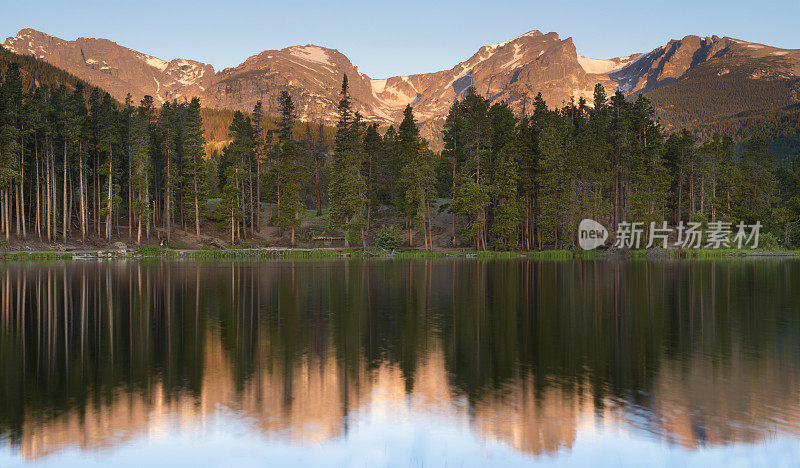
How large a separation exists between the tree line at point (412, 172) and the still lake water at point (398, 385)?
196 feet

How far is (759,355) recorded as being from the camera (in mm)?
16234

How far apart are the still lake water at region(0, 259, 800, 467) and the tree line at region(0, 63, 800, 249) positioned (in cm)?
→ 5969

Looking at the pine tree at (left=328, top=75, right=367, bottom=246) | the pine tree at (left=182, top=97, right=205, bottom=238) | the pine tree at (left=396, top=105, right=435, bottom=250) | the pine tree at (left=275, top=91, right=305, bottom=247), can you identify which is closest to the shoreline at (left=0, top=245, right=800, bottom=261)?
the pine tree at (left=328, top=75, right=367, bottom=246)

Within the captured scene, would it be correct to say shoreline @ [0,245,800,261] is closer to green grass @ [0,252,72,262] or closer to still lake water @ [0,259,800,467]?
green grass @ [0,252,72,262]

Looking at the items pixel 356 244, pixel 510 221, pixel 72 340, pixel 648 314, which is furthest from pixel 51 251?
pixel 648 314

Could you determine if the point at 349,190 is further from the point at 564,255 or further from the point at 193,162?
the point at 564,255

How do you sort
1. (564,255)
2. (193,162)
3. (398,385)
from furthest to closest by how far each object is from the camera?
(193,162) → (564,255) → (398,385)

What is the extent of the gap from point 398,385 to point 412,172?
7296cm

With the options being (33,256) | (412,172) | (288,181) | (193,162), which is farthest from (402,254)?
(33,256)

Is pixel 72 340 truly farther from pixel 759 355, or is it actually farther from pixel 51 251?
pixel 51 251

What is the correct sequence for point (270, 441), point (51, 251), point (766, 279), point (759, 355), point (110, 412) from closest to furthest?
point (270, 441) < point (110, 412) < point (759, 355) < point (766, 279) < point (51, 251)

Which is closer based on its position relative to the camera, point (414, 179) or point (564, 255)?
point (564, 255)

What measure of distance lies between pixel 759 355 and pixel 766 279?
31.6 meters

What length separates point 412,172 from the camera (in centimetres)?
8506
